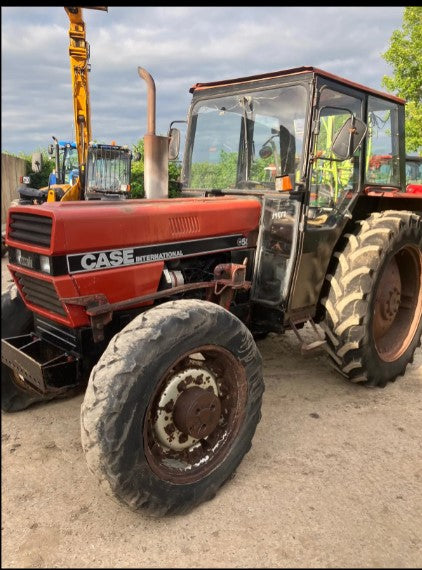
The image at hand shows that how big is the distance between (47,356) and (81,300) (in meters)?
0.70

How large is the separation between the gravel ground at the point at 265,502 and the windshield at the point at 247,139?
1.77 metres

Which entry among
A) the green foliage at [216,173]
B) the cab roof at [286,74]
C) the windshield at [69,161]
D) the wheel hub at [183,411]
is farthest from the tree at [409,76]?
the windshield at [69,161]

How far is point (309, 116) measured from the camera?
312cm

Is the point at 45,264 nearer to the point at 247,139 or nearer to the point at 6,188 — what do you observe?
the point at 6,188

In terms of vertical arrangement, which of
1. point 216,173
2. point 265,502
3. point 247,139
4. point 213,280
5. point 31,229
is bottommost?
point 265,502

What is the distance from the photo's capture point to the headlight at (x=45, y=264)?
2416 millimetres

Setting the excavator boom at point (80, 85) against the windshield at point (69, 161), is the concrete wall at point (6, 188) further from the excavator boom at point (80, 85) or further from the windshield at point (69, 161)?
the windshield at point (69, 161)

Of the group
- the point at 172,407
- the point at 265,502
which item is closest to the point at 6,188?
the point at 172,407

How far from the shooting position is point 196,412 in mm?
2379

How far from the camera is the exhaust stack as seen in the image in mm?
2881

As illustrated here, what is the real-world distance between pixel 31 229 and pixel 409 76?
8708 mm

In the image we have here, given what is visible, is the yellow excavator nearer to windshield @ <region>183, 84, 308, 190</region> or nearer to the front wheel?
windshield @ <region>183, 84, 308, 190</region>

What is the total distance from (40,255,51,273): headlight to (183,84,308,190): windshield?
1.68 m

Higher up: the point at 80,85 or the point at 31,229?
the point at 80,85
